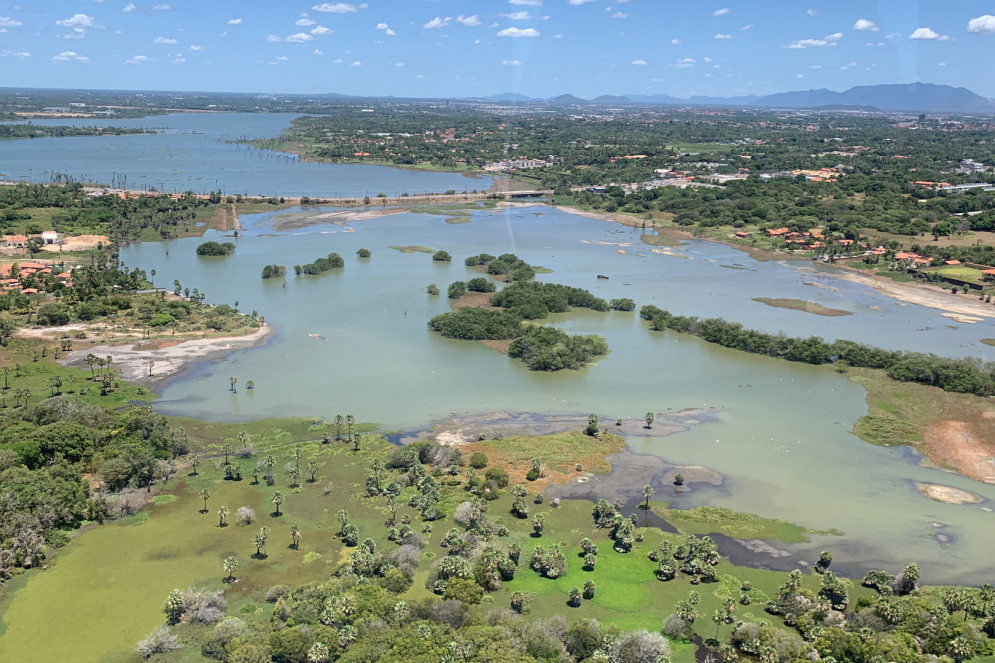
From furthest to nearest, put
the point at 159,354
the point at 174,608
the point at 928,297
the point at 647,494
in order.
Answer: the point at 928,297
the point at 159,354
the point at 647,494
the point at 174,608

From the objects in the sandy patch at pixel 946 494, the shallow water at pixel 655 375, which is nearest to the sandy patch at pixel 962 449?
the shallow water at pixel 655 375

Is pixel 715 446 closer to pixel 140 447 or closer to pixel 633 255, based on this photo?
pixel 140 447

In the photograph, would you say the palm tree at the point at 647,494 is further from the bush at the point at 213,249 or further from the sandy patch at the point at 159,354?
the bush at the point at 213,249

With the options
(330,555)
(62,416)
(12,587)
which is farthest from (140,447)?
(330,555)

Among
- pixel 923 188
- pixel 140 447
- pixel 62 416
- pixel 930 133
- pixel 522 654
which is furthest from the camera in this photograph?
pixel 930 133

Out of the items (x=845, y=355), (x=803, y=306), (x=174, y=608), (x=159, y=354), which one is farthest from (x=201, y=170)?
(x=174, y=608)

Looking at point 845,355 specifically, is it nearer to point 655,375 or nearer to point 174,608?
point 655,375
